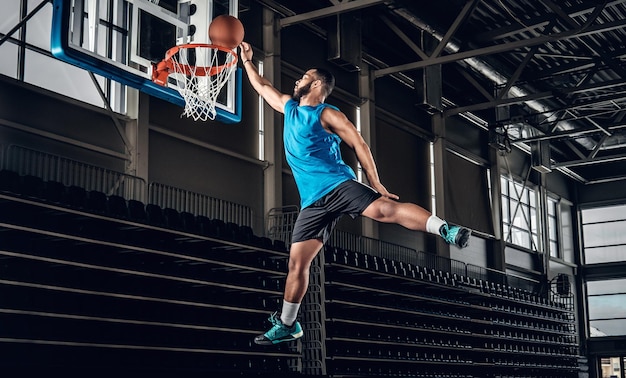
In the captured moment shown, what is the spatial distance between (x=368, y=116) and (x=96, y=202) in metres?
9.49

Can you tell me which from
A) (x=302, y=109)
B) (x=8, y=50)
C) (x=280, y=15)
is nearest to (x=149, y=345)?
(x=8, y=50)

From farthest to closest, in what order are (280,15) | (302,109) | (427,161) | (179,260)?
(427,161)
(280,15)
(179,260)
(302,109)

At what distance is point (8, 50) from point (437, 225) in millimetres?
9087

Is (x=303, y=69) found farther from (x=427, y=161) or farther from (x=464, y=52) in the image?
(x=427, y=161)

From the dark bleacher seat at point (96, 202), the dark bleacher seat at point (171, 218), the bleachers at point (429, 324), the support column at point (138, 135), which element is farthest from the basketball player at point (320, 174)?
the bleachers at point (429, 324)

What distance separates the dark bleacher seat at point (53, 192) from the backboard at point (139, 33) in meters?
2.11

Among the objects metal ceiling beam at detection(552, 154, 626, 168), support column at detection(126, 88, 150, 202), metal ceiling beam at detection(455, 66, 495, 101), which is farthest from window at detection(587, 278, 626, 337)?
support column at detection(126, 88, 150, 202)

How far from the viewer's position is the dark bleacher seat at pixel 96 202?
11.7 meters

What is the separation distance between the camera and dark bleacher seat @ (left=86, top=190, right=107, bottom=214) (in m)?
11.7

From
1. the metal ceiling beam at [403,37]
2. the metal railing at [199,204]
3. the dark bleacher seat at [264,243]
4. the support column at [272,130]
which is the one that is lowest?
the dark bleacher seat at [264,243]

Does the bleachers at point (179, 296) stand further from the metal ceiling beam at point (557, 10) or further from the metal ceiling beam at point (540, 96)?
the metal ceiling beam at point (557, 10)

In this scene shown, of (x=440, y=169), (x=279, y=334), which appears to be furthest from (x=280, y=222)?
(x=279, y=334)

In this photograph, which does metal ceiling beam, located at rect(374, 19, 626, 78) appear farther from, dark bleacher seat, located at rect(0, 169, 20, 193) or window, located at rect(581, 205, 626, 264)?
window, located at rect(581, 205, 626, 264)

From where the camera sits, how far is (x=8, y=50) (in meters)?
12.4
